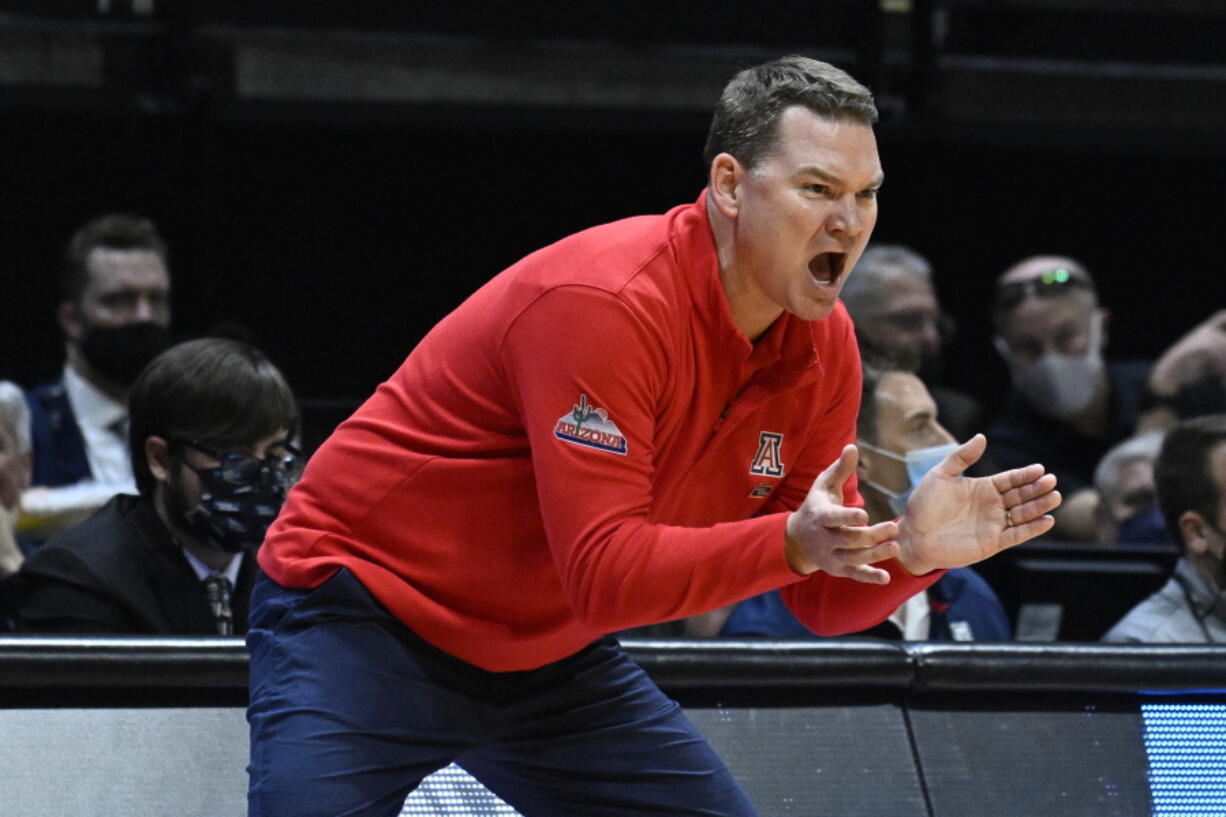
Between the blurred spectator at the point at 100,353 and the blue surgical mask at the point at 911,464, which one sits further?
the blurred spectator at the point at 100,353

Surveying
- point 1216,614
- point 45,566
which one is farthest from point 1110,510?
point 45,566

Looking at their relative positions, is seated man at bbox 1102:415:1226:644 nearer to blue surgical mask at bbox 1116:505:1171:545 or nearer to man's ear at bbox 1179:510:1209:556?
man's ear at bbox 1179:510:1209:556

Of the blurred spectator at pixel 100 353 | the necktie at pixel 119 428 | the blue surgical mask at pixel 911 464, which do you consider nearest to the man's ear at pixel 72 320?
the blurred spectator at pixel 100 353

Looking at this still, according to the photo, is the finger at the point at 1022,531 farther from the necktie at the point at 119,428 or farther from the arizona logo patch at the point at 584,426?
the necktie at the point at 119,428

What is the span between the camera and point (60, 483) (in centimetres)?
429

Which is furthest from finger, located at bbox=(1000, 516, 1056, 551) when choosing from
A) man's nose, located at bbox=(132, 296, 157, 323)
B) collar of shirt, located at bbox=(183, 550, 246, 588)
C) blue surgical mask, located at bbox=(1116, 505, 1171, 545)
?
man's nose, located at bbox=(132, 296, 157, 323)

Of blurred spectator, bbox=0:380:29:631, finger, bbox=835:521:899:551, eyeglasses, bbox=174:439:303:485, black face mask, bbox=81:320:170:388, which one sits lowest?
finger, bbox=835:521:899:551

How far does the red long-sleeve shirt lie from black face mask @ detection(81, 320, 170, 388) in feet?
7.02

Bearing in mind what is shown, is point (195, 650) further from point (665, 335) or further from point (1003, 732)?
point (1003, 732)

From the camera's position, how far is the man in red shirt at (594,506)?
2.10 metres

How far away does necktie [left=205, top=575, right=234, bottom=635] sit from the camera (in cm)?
315

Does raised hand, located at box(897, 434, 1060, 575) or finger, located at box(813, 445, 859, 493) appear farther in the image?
raised hand, located at box(897, 434, 1060, 575)

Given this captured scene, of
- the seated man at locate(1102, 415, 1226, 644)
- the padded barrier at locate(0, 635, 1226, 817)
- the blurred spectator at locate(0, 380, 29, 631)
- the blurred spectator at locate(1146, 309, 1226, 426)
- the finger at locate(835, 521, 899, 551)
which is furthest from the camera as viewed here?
the blurred spectator at locate(1146, 309, 1226, 426)

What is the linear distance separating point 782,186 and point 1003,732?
1180mm
